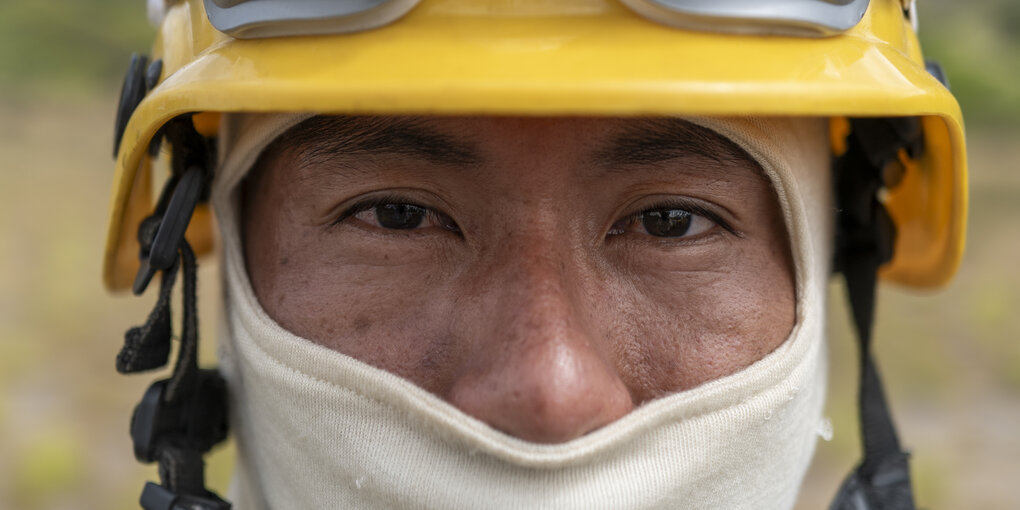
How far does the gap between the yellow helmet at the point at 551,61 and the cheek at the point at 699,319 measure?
37 cm

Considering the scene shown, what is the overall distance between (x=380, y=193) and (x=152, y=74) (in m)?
0.60

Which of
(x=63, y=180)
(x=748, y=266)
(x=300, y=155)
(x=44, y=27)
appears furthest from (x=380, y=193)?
(x=44, y=27)

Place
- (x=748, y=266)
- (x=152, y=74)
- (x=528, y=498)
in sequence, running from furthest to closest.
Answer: (x=152, y=74), (x=748, y=266), (x=528, y=498)

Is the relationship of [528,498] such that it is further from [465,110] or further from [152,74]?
[152,74]

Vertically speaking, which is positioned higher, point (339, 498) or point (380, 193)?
point (380, 193)

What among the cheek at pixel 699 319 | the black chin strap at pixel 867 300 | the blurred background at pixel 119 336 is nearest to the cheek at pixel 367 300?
the cheek at pixel 699 319

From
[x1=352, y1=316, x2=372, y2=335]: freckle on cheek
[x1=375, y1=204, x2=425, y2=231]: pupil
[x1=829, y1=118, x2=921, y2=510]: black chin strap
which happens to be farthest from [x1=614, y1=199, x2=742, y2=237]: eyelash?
[x1=829, y1=118, x2=921, y2=510]: black chin strap

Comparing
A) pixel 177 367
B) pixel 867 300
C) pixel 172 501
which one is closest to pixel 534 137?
pixel 177 367

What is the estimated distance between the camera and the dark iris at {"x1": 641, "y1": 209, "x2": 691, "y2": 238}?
172 centimetres

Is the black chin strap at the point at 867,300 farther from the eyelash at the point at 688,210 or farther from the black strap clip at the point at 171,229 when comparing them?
the black strap clip at the point at 171,229

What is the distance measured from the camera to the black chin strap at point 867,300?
7.57 ft

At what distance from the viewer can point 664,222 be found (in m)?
1.72

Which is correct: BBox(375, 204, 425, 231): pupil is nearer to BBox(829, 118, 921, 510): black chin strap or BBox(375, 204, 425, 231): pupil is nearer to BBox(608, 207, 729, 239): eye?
BBox(608, 207, 729, 239): eye

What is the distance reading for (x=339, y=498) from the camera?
1.64 metres
